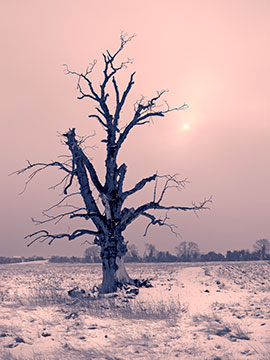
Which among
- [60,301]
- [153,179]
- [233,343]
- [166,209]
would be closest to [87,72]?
[153,179]

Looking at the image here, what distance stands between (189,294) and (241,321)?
4352 millimetres

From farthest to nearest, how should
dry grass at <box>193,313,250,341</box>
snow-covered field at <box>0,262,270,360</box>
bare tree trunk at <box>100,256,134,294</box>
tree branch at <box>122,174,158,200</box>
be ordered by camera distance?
tree branch at <box>122,174,158,200</box> < bare tree trunk at <box>100,256,134,294</box> < dry grass at <box>193,313,250,341</box> < snow-covered field at <box>0,262,270,360</box>

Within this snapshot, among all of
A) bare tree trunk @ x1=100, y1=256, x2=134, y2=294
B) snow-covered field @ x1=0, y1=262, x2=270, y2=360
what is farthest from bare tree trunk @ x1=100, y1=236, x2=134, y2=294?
snow-covered field @ x1=0, y1=262, x2=270, y2=360

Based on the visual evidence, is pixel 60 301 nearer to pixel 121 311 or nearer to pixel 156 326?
pixel 121 311

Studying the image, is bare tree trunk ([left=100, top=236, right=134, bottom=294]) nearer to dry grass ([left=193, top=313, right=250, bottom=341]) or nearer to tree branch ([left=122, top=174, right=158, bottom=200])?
tree branch ([left=122, top=174, right=158, bottom=200])

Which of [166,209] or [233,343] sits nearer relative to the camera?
[233,343]

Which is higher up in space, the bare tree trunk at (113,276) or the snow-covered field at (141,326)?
the bare tree trunk at (113,276)

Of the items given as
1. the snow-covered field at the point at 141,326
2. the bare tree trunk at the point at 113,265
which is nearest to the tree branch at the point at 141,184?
the bare tree trunk at the point at 113,265

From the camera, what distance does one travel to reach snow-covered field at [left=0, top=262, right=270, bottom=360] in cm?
701

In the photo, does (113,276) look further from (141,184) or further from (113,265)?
(141,184)

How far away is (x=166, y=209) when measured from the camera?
16.6m

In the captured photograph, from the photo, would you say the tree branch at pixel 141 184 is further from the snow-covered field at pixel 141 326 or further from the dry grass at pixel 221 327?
the dry grass at pixel 221 327

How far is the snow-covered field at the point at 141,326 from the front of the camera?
7012 mm

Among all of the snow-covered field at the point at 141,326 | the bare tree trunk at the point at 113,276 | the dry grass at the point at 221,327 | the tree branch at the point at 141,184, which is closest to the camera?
the snow-covered field at the point at 141,326
